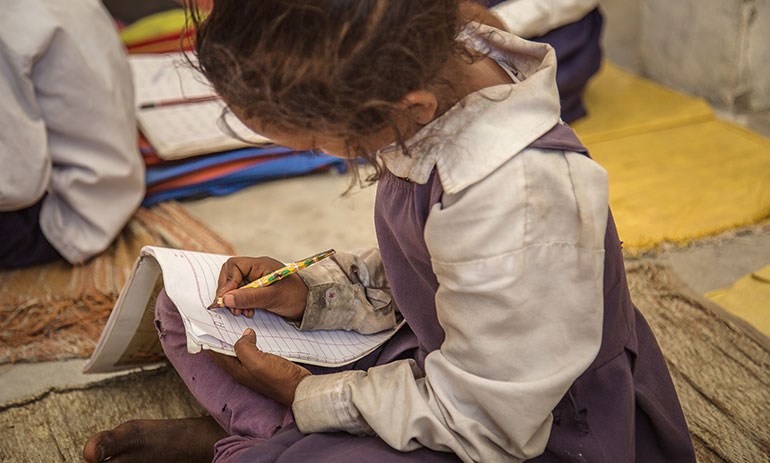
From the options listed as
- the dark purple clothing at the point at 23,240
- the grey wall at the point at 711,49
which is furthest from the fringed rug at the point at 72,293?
the grey wall at the point at 711,49

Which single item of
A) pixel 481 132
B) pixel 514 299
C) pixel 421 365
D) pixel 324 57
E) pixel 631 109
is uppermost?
pixel 324 57

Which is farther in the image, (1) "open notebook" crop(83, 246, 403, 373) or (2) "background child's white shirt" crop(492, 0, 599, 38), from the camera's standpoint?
(2) "background child's white shirt" crop(492, 0, 599, 38)

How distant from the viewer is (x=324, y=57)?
2.10ft

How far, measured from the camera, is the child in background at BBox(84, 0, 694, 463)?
656 millimetres

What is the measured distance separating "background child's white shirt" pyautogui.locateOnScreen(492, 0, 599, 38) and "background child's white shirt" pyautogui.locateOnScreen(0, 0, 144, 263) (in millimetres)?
Result: 920

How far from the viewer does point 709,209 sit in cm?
164

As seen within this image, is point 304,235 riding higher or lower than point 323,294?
lower

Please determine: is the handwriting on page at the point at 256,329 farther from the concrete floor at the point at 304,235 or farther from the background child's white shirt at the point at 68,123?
the background child's white shirt at the point at 68,123

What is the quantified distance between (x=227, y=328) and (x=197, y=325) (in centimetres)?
5

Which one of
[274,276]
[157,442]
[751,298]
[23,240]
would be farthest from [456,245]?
[23,240]

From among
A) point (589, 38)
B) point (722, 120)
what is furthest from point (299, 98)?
point (722, 120)

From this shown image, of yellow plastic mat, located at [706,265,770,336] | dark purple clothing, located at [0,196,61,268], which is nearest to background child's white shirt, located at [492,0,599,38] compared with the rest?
yellow plastic mat, located at [706,265,770,336]

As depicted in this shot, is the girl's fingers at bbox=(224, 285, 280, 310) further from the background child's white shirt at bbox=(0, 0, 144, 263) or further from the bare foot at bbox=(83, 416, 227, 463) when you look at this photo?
the background child's white shirt at bbox=(0, 0, 144, 263)

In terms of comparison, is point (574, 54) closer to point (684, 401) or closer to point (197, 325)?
point (684, 401)
